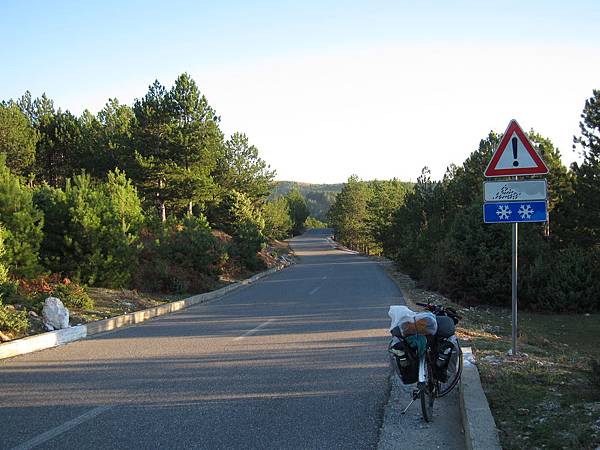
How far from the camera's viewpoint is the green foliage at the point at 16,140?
4025 cm

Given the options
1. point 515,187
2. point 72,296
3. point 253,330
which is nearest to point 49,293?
point 72,296

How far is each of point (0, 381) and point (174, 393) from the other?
8.55 ft

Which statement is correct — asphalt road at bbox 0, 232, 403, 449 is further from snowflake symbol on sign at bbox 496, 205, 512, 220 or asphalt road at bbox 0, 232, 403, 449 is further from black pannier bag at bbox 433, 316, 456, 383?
snowflake symbol on sign at bbox 496, 205, 512, 220

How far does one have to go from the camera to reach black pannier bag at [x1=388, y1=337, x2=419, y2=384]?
5.51 m

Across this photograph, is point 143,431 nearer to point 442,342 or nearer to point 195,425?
point 195,425

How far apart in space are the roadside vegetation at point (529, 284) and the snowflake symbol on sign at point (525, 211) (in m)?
2.07

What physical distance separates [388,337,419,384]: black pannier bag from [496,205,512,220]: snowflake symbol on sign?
11.1ft

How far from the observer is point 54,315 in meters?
11.5

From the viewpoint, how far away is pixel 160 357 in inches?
355

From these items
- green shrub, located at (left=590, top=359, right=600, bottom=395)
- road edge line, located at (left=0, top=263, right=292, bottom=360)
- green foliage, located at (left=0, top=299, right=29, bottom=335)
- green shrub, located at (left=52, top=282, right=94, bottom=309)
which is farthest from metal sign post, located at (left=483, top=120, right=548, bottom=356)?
green shrub, located at (left=52, top=282, right=94, bottom=309)

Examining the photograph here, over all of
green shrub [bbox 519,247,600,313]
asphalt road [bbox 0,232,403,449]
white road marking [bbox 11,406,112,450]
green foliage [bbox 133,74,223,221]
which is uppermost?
green foliage [bbox 133,74,223,221]

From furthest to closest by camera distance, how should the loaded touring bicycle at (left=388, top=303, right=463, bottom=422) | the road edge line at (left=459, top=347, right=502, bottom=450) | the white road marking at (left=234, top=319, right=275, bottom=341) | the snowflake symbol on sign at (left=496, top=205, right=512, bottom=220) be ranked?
the white road marking at (left=234, top=319, right=275, bottom=341) → the snowflake symbol on sign at (left=496, top=205, right=512, bottom=220) → the loaded touring bicycle at (left=388, top=303, right=463, bottom=422) → the road edge line at (left=459, top=347, right=502, bottom=450)

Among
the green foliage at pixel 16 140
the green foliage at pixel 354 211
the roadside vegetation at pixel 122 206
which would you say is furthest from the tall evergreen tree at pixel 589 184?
the green foliage at pixel 354 211

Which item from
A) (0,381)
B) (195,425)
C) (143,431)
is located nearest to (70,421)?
(143,431)
